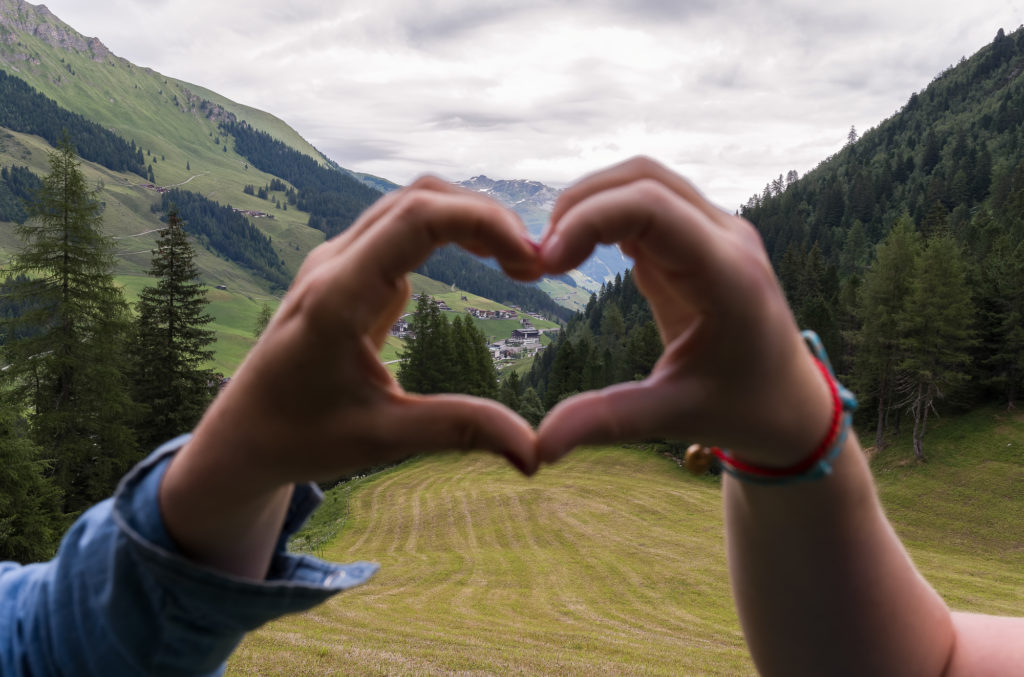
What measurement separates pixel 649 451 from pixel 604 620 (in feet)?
88.8

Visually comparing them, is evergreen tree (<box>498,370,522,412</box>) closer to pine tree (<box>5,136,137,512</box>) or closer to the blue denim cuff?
pine tree (<box>5,136,137,512</box>)

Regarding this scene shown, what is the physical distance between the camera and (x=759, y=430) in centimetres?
121

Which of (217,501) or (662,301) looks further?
(662,301)

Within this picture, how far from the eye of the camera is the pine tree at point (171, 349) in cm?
2962

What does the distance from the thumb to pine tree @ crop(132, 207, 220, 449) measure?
106 feet

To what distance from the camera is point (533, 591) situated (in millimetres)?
18938

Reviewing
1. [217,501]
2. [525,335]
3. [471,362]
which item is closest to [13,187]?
[525,335]

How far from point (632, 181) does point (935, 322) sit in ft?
131

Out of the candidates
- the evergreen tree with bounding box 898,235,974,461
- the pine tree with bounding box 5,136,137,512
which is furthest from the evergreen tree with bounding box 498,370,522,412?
the pine tree with bounding box 5,136,137,512

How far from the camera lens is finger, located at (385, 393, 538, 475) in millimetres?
1126

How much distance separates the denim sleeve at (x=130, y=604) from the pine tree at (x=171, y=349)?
104 ft

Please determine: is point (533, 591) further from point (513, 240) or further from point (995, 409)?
point (995, 409)

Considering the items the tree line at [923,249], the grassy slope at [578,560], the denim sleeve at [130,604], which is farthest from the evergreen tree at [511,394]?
the denim sleeve at [130,604]

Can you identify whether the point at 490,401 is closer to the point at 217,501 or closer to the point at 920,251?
the point at 217,501
